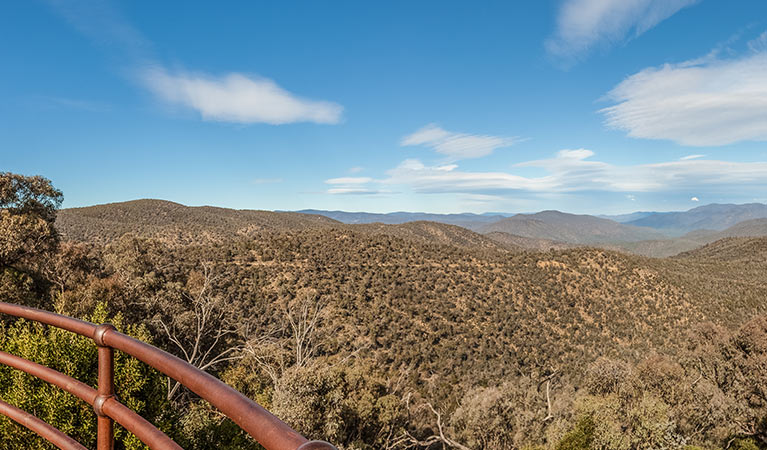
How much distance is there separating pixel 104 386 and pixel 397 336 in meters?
26.1

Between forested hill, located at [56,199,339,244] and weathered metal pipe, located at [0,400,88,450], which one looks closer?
weathered metal pipe, located at [0,400,88,450]

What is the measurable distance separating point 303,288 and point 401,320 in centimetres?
807

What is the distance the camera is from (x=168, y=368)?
1091mm

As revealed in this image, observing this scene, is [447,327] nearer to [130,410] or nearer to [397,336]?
[397,336]

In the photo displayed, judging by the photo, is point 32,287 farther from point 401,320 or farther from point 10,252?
point 401,320

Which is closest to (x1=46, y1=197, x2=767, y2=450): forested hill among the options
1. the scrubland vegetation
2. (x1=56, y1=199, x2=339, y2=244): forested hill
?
the scrubland vegetation

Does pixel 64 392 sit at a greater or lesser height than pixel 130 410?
lesser

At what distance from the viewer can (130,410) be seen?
1217 millimetres

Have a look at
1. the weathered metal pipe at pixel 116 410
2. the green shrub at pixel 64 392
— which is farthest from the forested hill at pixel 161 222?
the weathered metal pipe at pixel 116 410

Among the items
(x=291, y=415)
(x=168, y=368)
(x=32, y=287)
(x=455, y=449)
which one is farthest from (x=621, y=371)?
(x=32, y=287)

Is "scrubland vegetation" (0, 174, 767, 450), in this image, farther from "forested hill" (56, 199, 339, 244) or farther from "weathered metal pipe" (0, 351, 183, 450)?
"weathered metal pipe" (0, 351, 183, 450)

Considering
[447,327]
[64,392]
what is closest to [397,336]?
[447,327]

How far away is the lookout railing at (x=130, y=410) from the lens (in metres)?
0.81

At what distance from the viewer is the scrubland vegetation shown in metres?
10.0
